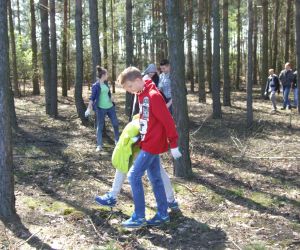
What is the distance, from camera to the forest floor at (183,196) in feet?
16.4

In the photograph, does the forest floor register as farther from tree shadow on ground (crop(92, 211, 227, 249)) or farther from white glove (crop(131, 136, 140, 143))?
white glove (crop(131, 136, 140, 143))

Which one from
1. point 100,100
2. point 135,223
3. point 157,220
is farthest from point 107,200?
point 100,100

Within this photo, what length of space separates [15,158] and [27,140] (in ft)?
7.47

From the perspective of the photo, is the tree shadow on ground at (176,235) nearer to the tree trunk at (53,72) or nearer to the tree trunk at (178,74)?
the tree trunk at (178,74)

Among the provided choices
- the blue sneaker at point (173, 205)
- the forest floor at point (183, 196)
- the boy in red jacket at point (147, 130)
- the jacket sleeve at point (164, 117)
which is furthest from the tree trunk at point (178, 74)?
the jacket sleeve at point (164, 117)

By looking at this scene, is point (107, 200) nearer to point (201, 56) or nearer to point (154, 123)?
point (154, 123)

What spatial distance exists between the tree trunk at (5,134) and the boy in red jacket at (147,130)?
55.7 inches

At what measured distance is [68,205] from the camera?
6.21m

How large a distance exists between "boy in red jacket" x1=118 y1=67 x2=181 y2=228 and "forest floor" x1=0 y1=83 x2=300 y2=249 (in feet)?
1.40

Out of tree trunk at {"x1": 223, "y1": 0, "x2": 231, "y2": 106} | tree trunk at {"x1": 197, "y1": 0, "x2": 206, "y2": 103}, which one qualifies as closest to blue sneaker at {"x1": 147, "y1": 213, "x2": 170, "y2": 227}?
tree trunk at {"x1": 223, "y1": 0, "x2": 231, "y2": 106}

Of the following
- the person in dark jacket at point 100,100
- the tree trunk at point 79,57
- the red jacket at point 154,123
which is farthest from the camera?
the tree trunk at point 79,57

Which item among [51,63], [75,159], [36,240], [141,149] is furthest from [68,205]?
[51,63]

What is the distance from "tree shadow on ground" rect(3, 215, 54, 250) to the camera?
4.82 metres

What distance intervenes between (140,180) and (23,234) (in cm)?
151
